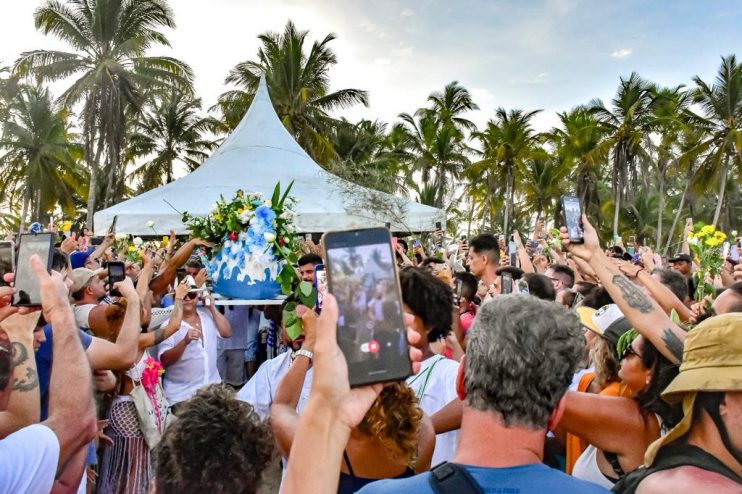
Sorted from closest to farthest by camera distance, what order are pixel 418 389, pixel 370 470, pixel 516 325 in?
pixel 516 325 < pixel 370 470 < pixel 418 389

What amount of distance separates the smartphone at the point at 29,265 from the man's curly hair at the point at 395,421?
135 centimetres

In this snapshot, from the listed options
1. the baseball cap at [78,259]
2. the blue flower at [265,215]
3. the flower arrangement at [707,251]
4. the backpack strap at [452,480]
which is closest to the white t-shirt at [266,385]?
the blue flower at [265,215]

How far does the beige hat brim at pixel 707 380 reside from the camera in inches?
58.7

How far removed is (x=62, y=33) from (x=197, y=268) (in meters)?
21.1

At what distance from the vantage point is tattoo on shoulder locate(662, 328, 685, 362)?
83.3 inches

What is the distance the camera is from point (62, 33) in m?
22.6

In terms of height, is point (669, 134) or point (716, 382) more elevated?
point (669, 134)

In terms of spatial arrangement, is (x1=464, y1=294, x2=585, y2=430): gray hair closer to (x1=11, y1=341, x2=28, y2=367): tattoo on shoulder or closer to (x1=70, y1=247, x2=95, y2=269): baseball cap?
(x1=11, y1=341, x2=28, y2=367): tattoo on shoulder

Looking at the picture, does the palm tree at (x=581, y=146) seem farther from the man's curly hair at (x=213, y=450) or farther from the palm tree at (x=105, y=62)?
the man's curly hair at (x=213, y=450)

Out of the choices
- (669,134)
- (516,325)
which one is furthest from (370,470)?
(669,134)

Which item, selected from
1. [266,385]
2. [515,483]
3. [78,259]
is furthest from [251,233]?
[78,259]

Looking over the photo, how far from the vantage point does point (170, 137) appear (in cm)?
3378

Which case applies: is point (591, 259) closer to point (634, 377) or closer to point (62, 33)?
point (634, 377)

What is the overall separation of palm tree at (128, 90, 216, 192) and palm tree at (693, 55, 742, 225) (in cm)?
2690
